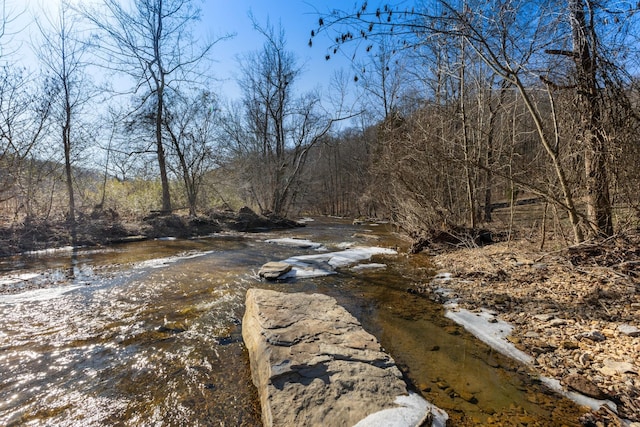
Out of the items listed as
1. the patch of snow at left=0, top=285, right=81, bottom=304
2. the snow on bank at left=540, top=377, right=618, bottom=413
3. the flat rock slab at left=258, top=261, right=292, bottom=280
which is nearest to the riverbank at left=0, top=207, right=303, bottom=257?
A: the patch of snow at left=0, top=285, right=81, bottom=304

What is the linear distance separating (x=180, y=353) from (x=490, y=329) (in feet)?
11.0

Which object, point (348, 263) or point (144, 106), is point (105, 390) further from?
point (144, 106)

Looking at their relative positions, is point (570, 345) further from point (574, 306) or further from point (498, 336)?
point (574, 306)

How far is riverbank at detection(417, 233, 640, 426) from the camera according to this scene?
2.28 metres

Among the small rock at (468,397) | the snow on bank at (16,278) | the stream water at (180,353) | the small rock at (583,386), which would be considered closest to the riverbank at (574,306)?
the small rock at (583,386)

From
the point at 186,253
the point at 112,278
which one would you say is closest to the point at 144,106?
the point at 186,253

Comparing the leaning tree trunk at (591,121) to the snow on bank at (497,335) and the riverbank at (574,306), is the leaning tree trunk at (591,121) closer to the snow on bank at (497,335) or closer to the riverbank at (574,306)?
the riverbank at (574,306)

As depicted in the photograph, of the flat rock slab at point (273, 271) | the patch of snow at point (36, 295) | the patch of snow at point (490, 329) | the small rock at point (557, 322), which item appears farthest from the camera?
the flat rock slab at point (273, 271)

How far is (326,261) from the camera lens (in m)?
6.89

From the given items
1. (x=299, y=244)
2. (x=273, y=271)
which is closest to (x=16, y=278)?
(x=273, y=271)

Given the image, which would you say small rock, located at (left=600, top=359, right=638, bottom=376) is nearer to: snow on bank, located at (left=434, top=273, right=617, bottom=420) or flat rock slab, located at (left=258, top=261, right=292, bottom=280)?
snow on bank, located at (left=434, top=273, right=617, bottom=420)

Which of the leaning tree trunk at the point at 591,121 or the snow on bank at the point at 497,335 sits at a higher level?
the leaning tree trunk at the point at 591,121

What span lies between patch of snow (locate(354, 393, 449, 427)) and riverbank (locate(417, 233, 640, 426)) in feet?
3.20

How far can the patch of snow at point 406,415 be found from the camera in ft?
6.04
